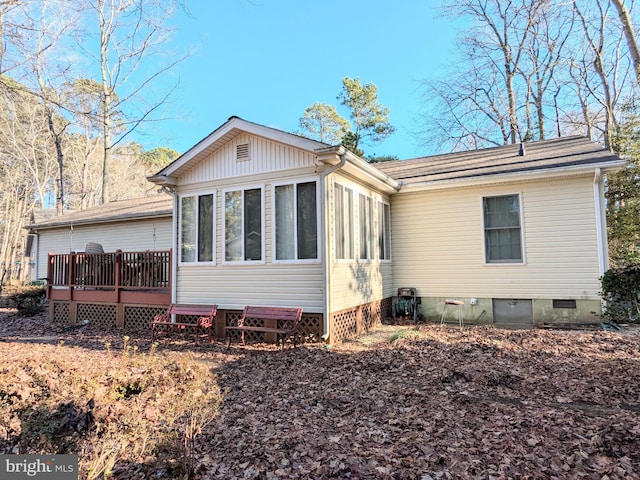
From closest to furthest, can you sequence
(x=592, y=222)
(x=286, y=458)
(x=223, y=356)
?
(x=286, y=458) < (x=223, y=356) < (x=592, y=222)

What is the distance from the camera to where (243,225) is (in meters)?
7.86

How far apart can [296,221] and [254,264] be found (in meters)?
1.33

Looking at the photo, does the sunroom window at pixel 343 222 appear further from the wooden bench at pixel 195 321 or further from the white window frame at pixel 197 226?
the wooden bench at pixel 195 321

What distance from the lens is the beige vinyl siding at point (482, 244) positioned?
816 cm

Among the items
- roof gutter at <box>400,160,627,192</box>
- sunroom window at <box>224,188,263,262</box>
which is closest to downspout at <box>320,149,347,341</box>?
sunroom window at <box>224,188,263,262</box>

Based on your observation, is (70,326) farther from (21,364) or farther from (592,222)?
(592,222)

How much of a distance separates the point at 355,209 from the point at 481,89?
16.0 metres

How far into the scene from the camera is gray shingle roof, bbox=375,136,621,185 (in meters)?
8.38

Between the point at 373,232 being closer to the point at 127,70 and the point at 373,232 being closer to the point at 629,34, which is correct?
the point at 629,34

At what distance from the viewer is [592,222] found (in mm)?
8023

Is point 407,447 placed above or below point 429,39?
below

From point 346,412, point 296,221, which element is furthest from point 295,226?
point 346,412

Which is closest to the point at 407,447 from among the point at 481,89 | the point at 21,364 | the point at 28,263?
the point at 21,364

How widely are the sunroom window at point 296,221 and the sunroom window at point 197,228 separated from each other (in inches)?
70.8
